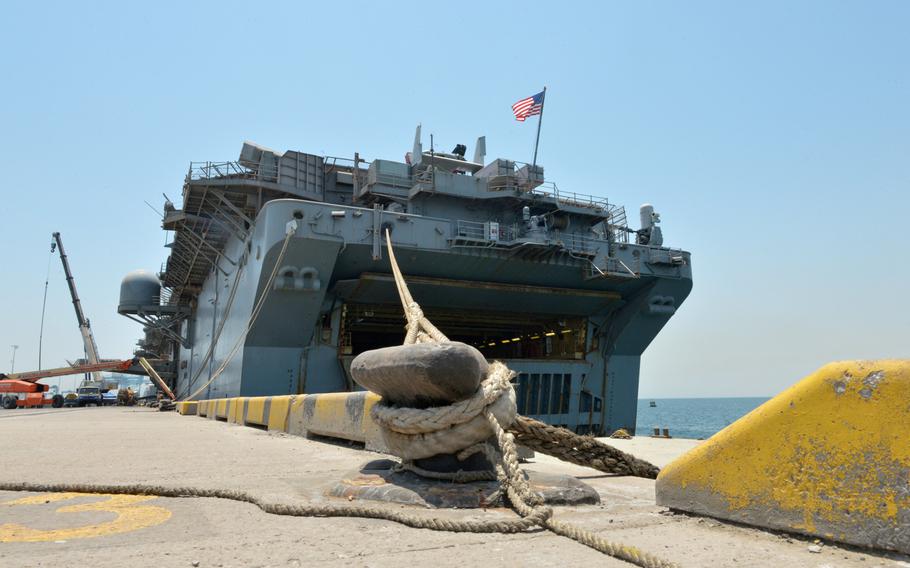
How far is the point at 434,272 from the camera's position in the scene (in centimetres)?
1620

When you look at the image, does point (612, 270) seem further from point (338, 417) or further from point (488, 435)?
point (488, 435)

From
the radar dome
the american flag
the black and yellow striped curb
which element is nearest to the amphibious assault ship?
the american flag

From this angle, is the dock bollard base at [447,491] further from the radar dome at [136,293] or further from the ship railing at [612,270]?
the radar dome at [136,293]

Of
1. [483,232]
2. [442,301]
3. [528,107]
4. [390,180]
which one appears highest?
[528,107]

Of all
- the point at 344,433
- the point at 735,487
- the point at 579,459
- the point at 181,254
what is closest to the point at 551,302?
the point at 344,433

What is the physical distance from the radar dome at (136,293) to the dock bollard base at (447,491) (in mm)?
35456

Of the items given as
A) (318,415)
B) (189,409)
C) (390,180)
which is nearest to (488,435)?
(318,415)

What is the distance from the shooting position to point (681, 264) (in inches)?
725

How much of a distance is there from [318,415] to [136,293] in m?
31.9

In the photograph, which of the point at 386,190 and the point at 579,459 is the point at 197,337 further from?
the point at 579,459

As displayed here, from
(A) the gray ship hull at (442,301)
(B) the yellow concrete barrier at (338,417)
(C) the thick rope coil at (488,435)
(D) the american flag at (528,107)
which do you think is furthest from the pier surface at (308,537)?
(D) the american flag at (528,107)

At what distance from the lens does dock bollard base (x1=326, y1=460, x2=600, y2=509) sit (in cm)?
307

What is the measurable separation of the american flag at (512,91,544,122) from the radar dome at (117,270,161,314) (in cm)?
2502

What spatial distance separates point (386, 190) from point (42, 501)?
1483 centimetres
